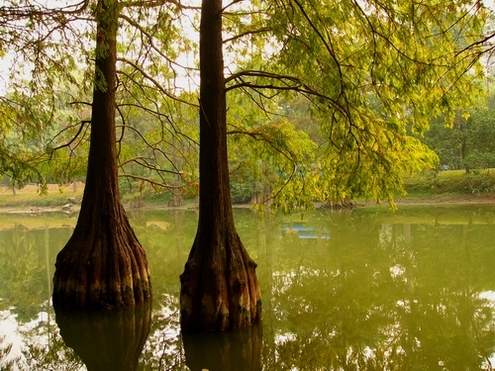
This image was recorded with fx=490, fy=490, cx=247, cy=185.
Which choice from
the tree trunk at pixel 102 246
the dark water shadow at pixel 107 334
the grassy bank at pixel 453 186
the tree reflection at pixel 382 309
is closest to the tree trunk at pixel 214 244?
the tree reflection at pixel 382 309

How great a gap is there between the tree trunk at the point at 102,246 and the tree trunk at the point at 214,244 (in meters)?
1.80

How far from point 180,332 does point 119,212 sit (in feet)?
8.24

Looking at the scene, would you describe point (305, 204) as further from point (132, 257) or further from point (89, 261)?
point (89, 261)

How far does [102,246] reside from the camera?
25.4 feet

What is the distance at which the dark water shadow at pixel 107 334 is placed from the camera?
585 cm

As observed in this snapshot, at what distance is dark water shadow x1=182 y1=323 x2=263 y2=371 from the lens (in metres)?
5.45

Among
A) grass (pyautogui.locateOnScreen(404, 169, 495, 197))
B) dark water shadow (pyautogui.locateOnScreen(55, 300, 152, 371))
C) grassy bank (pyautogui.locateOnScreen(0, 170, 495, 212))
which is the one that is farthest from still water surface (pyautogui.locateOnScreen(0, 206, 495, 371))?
grass (pyautogui.locateOnScreen(404, 169, 495, 197))

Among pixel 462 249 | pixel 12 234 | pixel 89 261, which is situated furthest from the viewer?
pixel 12 234

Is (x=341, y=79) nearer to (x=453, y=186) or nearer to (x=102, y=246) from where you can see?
(x=102, y=246)

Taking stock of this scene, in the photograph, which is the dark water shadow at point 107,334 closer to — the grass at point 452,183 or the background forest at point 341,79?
the background forest at point 341,79

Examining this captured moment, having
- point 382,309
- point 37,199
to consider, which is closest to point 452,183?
point 382,309

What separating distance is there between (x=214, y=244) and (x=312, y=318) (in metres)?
2.01

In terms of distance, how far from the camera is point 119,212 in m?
8.13

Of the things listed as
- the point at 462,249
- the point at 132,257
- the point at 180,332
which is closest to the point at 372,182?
the point at 180,332
